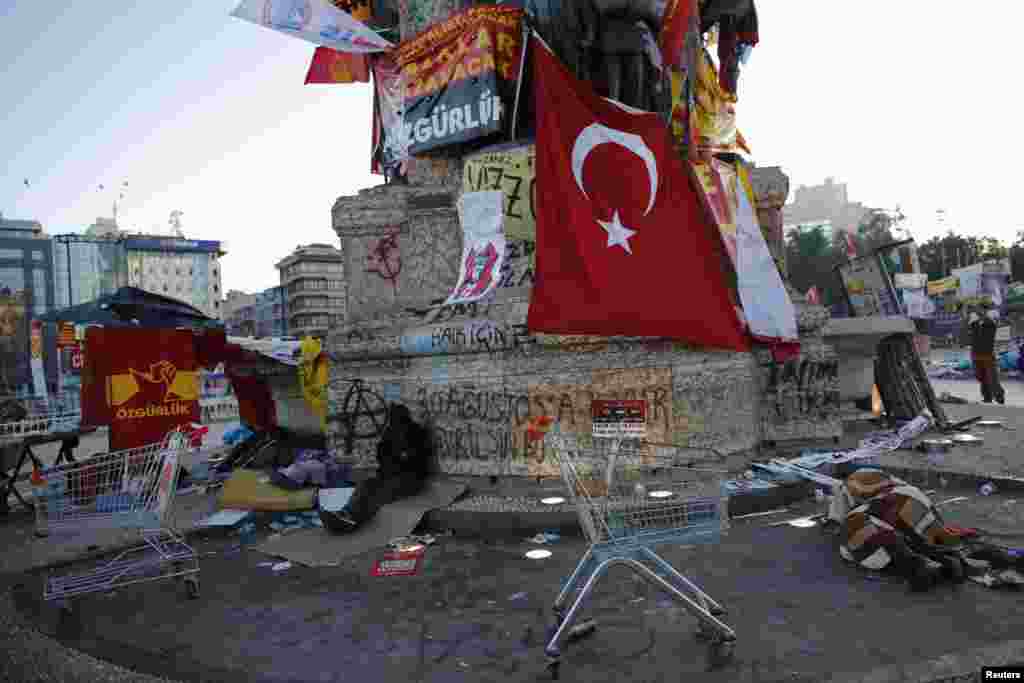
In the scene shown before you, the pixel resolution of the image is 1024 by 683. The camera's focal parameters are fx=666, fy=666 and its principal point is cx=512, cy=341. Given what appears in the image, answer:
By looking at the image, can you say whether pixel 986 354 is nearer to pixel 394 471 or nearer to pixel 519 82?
pixel 519 82

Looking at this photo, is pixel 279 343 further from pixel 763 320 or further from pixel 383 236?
pixel 763 320

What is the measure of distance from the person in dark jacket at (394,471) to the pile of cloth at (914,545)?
4080 mm

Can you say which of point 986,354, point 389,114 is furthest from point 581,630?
point 986,354

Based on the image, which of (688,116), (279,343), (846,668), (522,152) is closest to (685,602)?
(846,668)

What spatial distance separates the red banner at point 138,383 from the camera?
903 cm

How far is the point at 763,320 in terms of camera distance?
25.1ft

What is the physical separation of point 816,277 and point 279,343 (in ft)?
180

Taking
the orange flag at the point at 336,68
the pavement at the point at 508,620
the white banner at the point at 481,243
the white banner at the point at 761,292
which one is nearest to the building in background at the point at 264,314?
the orange flag at the point at 336,68

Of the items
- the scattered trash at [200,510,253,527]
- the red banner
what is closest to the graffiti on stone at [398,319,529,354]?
the scattered trash at [200,510,253,527]

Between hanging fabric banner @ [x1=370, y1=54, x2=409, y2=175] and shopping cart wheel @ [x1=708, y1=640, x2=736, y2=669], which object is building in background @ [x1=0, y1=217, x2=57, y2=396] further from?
shopping cart wheel @ [x1=708, y1=640, x2=736, y2=669]

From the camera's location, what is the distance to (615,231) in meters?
6.45

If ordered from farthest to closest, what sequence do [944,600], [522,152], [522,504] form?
[522,152] < [522,504] < [944,600]

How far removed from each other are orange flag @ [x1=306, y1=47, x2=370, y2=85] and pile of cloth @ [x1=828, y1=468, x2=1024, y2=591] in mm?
10598

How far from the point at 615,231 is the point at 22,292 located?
91410 millimetres
